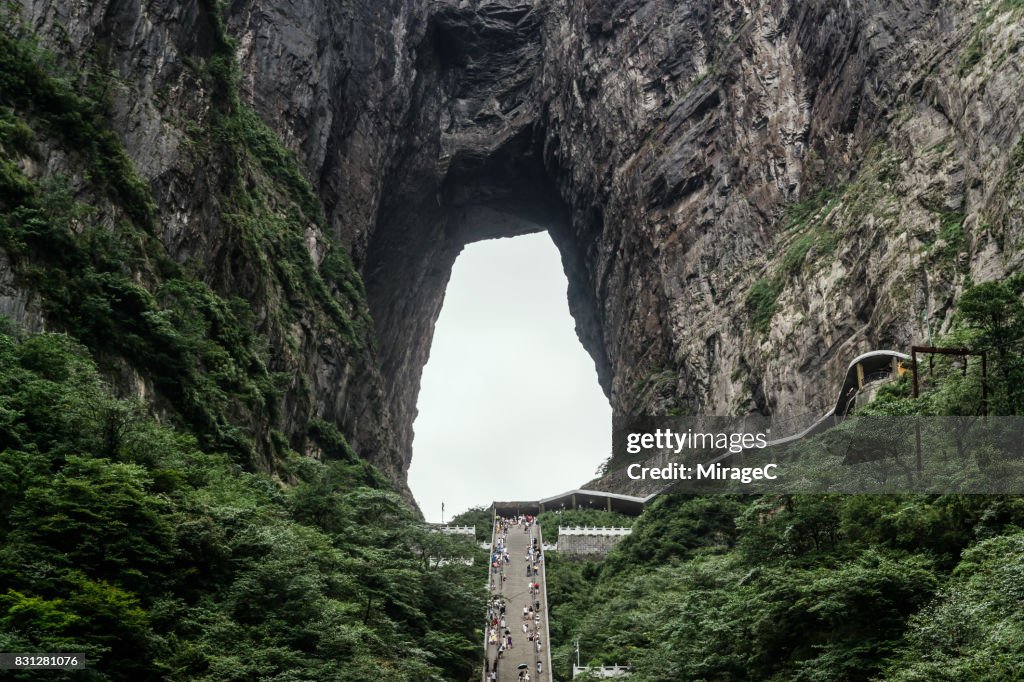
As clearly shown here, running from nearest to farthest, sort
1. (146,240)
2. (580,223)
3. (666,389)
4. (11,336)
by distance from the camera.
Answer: (11,336) → (146,240) → (666,389) → (580,223)

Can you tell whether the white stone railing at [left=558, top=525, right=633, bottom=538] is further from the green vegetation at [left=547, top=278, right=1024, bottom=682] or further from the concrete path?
the green vegetation at [left=547, top=278, right=1024, bottom=682]

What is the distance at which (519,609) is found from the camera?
36.6m

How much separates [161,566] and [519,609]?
1985 cm

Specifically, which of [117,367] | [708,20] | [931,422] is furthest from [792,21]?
[117,367]

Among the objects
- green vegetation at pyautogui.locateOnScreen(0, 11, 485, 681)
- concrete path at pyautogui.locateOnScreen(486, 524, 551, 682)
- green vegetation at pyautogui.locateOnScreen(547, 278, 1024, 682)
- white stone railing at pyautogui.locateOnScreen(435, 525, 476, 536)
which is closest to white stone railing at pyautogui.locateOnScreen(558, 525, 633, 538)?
concrete path at pyautogui.locateOnScreen(486, 524, 551, 682)

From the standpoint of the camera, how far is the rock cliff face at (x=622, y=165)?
38531mm

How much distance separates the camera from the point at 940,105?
142 feet

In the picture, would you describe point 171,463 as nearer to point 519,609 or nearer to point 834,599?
point 834,599

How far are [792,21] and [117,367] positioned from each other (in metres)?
45.3

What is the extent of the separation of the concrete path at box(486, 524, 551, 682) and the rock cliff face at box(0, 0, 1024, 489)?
10882 mm

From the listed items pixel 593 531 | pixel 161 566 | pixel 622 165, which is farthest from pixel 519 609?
pixel 622 165

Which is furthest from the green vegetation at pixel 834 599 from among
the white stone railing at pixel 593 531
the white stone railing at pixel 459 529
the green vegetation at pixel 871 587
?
the white stone railing at pixel 459 529

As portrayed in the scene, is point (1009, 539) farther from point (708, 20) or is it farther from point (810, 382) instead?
point (708, 20)

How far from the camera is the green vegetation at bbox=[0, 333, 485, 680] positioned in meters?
16.0
